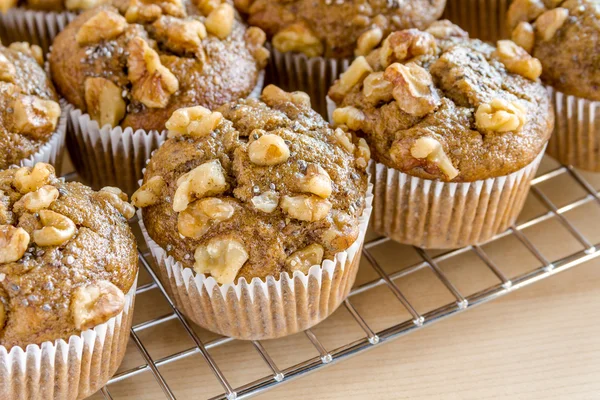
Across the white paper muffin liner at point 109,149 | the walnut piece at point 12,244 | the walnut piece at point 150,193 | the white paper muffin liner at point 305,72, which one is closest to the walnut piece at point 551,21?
the white paper muffin liner at point 305,72

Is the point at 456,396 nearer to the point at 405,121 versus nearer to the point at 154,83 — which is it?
the point at 405,121

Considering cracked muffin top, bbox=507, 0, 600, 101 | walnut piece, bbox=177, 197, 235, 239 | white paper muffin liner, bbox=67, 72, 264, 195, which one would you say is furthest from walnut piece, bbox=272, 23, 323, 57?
walnut piece, bbox=177, 197, 235, 239

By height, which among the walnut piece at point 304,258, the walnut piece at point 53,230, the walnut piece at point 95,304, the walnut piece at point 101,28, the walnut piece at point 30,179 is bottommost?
the walnut piece at point 304,258

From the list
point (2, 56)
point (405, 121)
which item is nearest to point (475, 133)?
point (405, 121)

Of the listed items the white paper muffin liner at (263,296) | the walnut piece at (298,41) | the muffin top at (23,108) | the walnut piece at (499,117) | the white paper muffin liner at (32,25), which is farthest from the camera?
the white paper muffin liner at (32,25)

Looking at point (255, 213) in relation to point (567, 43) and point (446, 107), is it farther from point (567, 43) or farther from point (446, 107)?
point (567, 43)

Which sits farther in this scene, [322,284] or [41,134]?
[41,134]

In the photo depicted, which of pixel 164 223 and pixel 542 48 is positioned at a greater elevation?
pixel 542 48

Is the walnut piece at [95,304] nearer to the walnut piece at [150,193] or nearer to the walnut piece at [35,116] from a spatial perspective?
the walnut piece at [150,193]
